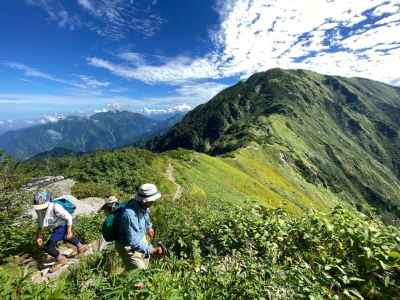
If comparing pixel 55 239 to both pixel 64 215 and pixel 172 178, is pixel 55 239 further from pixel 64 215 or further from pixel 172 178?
pixel 172 178

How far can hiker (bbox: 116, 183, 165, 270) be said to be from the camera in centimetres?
620

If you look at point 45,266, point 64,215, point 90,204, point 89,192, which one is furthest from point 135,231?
point 89,192

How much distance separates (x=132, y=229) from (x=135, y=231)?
11 centimetres

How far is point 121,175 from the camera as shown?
39.3 meters

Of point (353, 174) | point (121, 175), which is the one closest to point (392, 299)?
point (121, 175)

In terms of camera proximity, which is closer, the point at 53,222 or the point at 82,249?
the point at 53,222

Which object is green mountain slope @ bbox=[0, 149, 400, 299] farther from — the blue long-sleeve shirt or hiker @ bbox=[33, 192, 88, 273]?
hiker @ bbox=[33, 192, 88, 273]

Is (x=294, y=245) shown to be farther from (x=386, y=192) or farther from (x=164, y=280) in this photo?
(x=386, y=192)

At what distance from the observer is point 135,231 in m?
6.29

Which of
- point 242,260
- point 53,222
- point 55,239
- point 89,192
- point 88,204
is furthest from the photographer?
point 89,192

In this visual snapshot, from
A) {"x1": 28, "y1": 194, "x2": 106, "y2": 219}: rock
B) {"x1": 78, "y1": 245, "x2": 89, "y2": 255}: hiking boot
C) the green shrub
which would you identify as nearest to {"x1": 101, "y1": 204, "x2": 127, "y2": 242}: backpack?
{"x1": 78, "y1": 245, "x2": 89, "y2": 255}: hiking boot

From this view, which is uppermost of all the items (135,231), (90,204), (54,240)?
(135,231)

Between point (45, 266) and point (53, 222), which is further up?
point (53, 222)

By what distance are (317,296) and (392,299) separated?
170 cm
